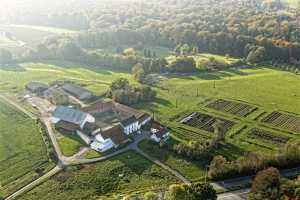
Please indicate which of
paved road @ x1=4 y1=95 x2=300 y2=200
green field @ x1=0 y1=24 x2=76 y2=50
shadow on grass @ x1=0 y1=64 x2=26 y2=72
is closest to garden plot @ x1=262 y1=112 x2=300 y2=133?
paved road @ x1=4 y1=95 x2=300 y2=200

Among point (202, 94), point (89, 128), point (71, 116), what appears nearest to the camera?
point (89, 128)

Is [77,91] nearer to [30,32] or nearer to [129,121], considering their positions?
[129,121]

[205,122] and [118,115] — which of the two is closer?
[205,122]

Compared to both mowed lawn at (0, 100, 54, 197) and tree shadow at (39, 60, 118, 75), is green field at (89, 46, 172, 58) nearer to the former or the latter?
tree shadow at (39, 60, 118, 75)

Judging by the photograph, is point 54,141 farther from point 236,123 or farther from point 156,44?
point 156,44

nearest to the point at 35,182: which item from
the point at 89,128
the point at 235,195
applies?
the point at 89,128

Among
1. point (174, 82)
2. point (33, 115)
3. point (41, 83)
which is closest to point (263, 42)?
point (174, 82)

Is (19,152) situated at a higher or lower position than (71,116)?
lower
